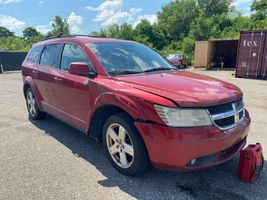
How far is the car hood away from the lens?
2.54 meters

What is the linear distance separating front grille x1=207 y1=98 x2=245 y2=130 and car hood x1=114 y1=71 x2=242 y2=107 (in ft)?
0.20

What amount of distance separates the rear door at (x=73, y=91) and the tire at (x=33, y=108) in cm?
130

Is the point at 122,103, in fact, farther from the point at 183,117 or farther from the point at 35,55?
the point at 35,55

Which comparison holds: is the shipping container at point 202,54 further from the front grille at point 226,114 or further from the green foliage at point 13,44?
the green foliage at point 13,44

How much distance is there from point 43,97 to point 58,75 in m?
0.99

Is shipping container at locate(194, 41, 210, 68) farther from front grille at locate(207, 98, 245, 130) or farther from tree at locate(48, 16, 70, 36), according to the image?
tree at locate(48, 16, 70, 36)

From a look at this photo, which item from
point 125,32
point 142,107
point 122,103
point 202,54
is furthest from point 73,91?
point 125,32

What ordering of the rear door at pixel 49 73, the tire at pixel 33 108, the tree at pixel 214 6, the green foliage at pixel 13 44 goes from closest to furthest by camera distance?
the rear door at pixel 49 73, the tire at pixel 33 108, the tree at pixel 214 6, the green foliage at pixel 13 44

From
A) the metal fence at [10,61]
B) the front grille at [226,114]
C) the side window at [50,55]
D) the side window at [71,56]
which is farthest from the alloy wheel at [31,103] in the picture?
the metal fence at [10,61]

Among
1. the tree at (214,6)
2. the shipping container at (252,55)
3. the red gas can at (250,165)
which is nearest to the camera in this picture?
the red gas can at (250,165)

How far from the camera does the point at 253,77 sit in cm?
1527

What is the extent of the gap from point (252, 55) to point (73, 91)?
47.6 feet

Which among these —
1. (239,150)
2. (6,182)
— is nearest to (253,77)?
(239,150)

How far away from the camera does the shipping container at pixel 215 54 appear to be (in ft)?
75.8
